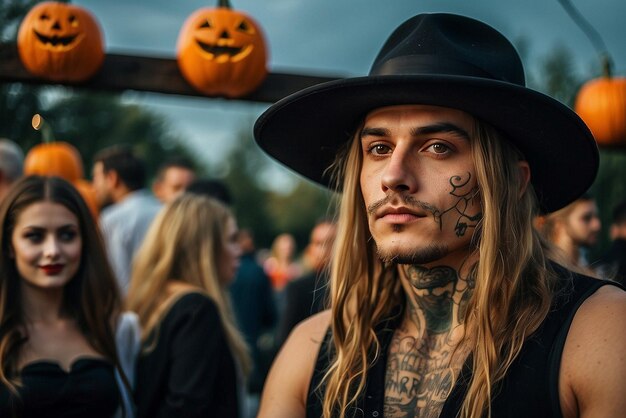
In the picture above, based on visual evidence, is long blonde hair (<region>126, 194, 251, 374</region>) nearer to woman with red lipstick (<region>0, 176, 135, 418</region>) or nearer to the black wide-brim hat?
woman with red lipstick (<region>0, 176, 135, 418</region>)

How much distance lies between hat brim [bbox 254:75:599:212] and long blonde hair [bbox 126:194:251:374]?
1662 millimetres

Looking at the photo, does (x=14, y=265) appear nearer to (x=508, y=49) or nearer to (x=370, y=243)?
(x=370, y=243)

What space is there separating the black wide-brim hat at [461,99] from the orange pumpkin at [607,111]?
4803 millimetres

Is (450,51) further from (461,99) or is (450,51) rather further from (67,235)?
(67,235)

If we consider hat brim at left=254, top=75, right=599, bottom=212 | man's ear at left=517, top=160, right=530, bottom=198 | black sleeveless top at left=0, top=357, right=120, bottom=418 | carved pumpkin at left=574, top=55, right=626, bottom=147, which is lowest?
black sleeveless top at left=0, top=357, right=120, bottom=418

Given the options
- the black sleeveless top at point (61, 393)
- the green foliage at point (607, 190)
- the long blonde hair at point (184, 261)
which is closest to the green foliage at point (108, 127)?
the green foliage at point (607, 190)

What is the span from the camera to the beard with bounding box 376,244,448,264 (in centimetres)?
225

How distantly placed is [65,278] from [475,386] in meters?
2.13

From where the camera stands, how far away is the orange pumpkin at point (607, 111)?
706 centimetres

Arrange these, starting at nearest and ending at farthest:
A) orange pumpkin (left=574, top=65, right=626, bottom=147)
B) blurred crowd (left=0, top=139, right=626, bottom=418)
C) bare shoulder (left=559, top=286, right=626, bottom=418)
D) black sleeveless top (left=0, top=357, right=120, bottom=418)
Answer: bare shoulder (left=559, top=286, right=626, bottom=418) < black sleeveless top (left=0, top=357, right=120, bottom=418) < blurred crowd (left=0, top=139, right=626, bottom=418) < orange pumpkin (left=574, top=65, right=626, bottom=147)

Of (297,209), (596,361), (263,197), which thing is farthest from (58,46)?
(297,209)

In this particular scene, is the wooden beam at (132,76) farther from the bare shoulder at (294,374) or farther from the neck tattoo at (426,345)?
the neck tattoo at (426,345)

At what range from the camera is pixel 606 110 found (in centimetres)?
708

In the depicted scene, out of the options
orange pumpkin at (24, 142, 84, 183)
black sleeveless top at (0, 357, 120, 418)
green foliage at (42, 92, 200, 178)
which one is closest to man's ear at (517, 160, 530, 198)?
black sleeveless top at (0, 357, 120, 418)
